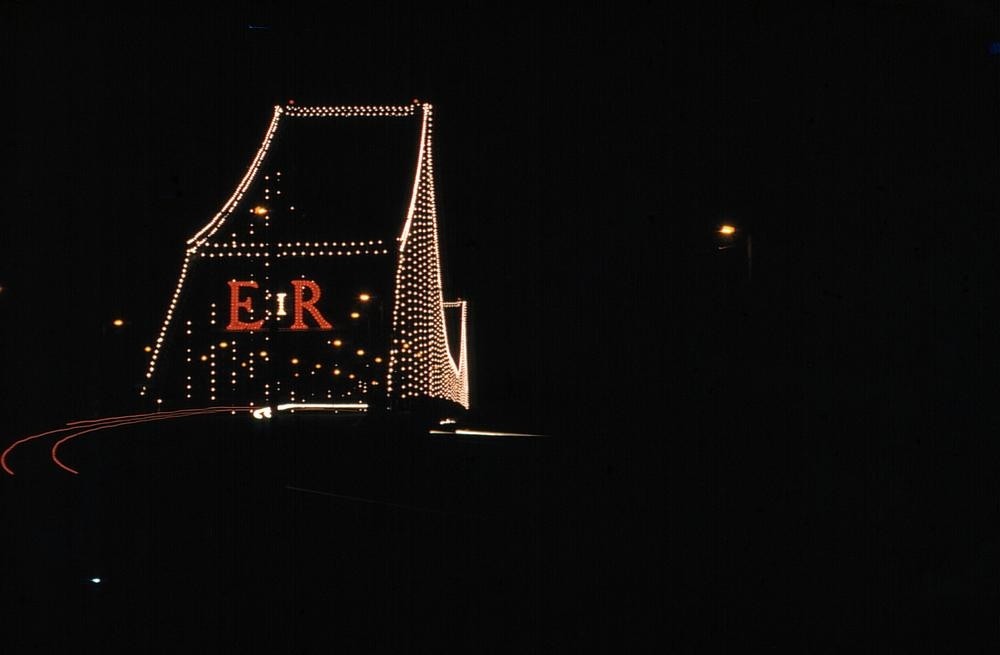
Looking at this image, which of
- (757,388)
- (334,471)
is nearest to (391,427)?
(334,471)

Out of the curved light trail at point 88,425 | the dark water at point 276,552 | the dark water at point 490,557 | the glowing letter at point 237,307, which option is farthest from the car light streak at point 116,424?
the glowing letter at point 237,307

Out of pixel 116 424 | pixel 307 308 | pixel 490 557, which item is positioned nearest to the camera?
pixel 490 557

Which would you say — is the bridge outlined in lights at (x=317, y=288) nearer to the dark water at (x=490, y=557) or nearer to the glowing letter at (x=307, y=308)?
the glowing letter at (x=307, y=308)

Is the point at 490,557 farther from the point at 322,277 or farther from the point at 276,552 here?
the point at 322,277

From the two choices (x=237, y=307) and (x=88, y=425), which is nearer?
(x=88, y=425)

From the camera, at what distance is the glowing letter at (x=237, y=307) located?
1672cm

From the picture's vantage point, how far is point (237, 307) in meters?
16.9

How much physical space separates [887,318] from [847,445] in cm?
131

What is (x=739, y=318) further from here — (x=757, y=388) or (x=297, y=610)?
(x=297, y=610)

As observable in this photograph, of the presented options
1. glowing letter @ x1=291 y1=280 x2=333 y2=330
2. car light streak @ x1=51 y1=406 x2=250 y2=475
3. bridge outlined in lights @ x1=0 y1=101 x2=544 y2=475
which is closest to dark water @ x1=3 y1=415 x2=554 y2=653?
car light streak @ x1=51 y1=406 x2=250 y2=475

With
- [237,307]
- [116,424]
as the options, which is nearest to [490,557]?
[116,424]

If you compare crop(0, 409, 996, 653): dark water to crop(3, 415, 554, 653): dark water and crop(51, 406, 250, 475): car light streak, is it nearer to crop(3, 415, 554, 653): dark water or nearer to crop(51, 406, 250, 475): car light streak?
crop(3, 415, 554, 653): dark water

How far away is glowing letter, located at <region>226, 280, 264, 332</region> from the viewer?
16.7 metres

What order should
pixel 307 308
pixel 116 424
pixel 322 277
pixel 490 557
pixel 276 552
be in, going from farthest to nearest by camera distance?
pixel 322 277, pixel 307 308, pixel 116 424, pixel 276 552, pixel 490 557
